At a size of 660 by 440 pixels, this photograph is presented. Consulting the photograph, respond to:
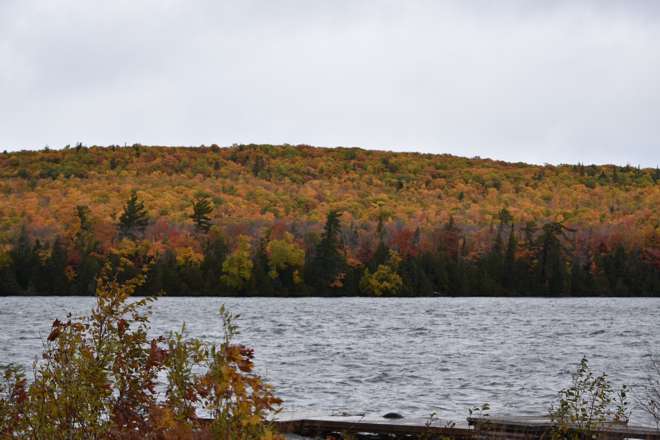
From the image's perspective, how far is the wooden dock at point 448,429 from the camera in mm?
16188

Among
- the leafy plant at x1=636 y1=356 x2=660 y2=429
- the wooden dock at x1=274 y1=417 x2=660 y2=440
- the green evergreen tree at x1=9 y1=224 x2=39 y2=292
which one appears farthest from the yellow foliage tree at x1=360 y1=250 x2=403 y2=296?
the wooden dock at x1=274 y1=417 x2=660 y2=440

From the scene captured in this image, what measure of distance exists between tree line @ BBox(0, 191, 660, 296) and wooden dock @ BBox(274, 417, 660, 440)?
4157 inches

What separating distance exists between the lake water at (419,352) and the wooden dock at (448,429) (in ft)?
7.51

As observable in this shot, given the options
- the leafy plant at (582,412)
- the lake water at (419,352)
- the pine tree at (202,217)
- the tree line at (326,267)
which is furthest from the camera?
the pine tree at (202,217)

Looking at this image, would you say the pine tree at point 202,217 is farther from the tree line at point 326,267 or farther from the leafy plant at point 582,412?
the leafy plant at point 582,412

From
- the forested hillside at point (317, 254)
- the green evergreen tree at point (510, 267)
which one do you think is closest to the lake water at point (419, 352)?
the forested hillside at point (317, 254)

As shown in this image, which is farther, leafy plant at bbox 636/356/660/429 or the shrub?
leafy plant at bbox 636/356/660/429

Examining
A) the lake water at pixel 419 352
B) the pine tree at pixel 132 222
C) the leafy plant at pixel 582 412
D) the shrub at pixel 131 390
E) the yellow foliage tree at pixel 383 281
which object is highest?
the pine tree at pixel 132 222

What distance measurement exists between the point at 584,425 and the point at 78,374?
9111 millimetres

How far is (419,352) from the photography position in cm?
4556

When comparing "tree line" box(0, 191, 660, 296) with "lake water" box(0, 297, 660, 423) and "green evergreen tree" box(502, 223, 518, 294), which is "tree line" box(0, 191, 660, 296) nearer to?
"green evergreen tree" box(502, 223, 518, 294)

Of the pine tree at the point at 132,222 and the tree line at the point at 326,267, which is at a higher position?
the pine tree at the point at 132,222

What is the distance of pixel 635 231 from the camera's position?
153500 millimetres

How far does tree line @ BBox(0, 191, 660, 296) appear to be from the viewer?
124625 mm
